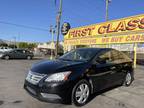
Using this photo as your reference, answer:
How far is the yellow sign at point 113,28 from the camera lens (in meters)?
18.5

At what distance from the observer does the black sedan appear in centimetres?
568

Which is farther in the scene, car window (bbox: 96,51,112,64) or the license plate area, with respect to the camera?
car window (bbox: 96,51,112,64)

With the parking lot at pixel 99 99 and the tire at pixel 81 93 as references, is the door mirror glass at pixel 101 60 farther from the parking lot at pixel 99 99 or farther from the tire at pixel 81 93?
the parking lot at pixel 99 99

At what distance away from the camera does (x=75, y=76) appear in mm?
5938

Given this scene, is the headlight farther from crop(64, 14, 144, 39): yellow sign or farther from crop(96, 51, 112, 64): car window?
crop(64, 14, 144, 39): yellow sign

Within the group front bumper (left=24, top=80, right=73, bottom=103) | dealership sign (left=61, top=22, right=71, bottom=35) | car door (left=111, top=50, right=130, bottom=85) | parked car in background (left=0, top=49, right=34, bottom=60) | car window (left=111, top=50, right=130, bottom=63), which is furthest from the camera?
dealership sign (left=61, top=22, right=71, bottom=35)

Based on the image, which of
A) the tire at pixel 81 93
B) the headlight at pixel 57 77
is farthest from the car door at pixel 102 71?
the headlight at pixel 57 77

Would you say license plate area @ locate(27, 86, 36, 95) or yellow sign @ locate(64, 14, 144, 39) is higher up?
yellow sign @ locate(64, 14, 144, 39)

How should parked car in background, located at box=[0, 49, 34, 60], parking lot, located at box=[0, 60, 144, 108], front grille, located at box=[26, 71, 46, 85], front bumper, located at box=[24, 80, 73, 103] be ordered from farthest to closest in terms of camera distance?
parked car in background, located at box=[0, 49, 34, 60], parking lot, located at box=[0, 60, 144, 108], front grille, located at box=[26, 71, 46, 85], front bumper, located at box=[24, 80, 73, 103]

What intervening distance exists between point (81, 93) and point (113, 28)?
1565cm

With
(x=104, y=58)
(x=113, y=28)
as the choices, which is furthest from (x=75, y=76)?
(x=113, y=28)

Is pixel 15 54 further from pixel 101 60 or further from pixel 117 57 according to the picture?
pixel 101 60

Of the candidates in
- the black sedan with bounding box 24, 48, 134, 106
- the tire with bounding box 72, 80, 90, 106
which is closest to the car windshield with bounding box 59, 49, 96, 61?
the black sedan with bounding box 24, 48, 134, 106

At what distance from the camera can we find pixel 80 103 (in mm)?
6066
